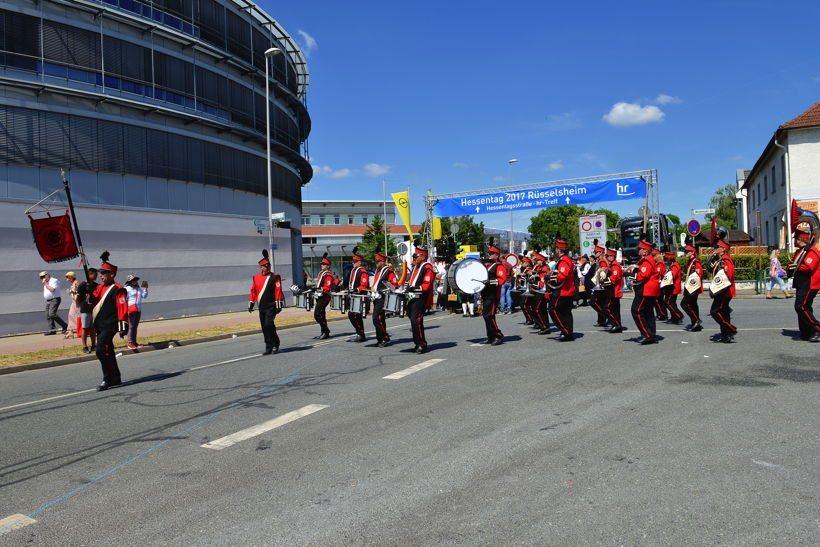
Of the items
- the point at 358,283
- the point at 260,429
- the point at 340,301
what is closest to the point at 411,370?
the point at 260,429

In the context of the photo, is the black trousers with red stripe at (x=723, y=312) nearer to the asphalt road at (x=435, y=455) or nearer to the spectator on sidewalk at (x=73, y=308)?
the asphalt road at (x=435, y=455)

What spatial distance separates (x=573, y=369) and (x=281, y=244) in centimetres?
2152

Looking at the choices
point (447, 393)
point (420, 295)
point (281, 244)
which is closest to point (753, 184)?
point (281, 244)

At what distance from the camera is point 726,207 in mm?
72625

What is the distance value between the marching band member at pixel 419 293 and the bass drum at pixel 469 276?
761 mm

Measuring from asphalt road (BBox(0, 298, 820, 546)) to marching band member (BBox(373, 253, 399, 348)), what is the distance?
88.4 inches

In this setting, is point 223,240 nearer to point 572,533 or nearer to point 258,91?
point 258,91

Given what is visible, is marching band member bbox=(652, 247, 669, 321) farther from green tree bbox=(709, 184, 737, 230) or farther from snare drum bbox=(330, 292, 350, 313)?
green tree bbox=(709, 184, 737, 230)

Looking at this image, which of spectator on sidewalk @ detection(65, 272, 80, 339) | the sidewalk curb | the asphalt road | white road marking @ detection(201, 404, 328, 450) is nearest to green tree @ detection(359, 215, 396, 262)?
the sidewalk curb

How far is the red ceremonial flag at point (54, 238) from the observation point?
1421 centimetres

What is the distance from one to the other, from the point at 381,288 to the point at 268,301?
7.37 ft

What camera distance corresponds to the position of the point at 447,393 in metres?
6.98

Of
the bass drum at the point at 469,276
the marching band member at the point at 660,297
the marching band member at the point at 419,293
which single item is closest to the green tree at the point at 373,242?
the marching band member at the point at 660,297

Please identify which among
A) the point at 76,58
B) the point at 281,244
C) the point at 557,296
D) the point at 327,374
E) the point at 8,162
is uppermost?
the point at 76,58
